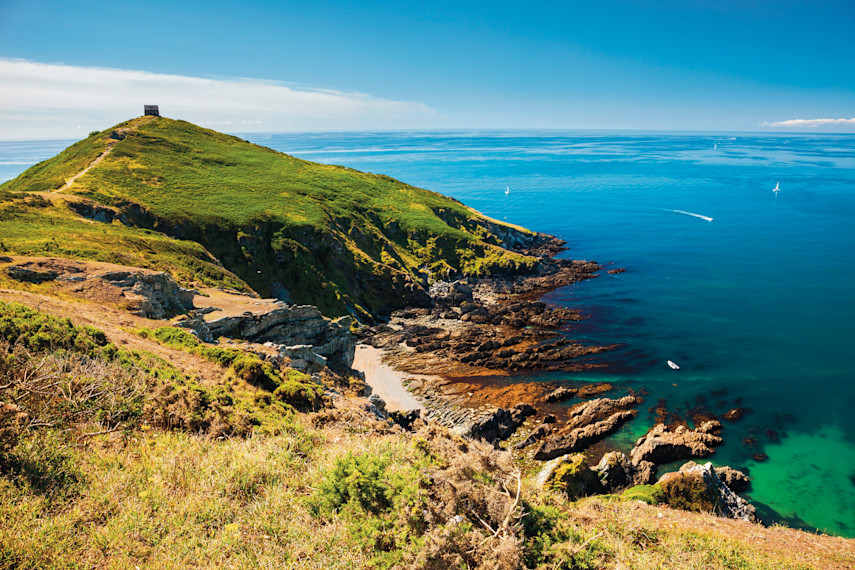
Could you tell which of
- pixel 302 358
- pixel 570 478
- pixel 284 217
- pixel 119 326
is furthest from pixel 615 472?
pixel 284 217

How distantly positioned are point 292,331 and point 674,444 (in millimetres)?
28608

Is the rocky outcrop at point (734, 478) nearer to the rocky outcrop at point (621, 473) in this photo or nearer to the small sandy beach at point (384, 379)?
the rocky outcrop at point (621, 473)

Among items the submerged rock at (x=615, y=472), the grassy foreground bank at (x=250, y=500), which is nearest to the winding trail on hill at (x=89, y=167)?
the grassy foreground bank at (x=250, y=500)

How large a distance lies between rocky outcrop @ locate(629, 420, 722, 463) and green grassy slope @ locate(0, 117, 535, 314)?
Answer: 37.3 meters

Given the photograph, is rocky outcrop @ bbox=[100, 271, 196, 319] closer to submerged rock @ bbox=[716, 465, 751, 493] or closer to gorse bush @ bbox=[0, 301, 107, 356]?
gorse bush @ bbox=[0, 301, 107, 356]

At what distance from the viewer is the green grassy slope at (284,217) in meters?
55.7

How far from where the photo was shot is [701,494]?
1973cm

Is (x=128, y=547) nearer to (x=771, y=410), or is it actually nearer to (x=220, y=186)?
(x=771, y=410)

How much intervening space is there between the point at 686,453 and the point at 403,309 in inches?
1544

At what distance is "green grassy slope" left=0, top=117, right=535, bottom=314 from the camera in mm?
55719

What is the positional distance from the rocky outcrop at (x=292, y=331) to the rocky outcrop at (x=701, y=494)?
20075 millimetres

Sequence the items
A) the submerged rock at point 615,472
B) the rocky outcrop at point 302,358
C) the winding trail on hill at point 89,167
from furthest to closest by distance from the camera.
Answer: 1. the winding trail on hill at point 89,167
2. the submerged rock at point 615,472
3. the rocky outcrop at point 302,358

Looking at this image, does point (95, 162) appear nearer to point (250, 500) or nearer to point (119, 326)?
point (119, 326)

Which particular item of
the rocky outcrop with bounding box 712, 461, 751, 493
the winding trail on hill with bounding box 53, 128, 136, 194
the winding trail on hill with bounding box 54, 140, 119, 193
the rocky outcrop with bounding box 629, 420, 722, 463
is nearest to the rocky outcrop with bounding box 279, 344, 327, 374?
the rocky outcrop with bounding box 629, 420, 722, 463
